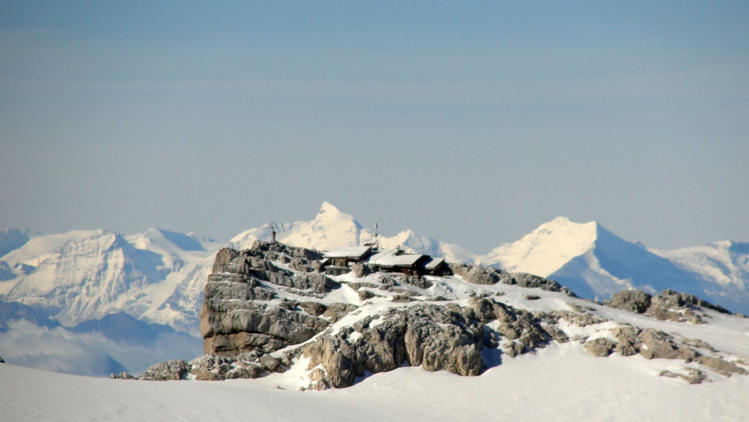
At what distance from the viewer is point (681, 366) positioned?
288ft

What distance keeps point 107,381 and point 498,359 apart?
138ft

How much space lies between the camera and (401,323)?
93500 mm

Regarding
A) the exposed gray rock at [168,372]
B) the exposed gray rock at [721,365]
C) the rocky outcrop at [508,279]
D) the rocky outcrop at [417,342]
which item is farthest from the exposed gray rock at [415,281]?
the exposed gray rock at [721,365]

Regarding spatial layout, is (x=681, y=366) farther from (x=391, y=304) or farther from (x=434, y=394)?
(x=391, y=304)

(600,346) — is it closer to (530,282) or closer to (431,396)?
(431,396)

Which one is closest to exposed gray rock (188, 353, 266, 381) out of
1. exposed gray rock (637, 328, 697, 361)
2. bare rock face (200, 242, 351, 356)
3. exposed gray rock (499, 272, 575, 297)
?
bare rock face (200, 242, 351, 356)

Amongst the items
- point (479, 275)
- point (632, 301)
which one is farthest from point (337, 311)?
point (632, 301)

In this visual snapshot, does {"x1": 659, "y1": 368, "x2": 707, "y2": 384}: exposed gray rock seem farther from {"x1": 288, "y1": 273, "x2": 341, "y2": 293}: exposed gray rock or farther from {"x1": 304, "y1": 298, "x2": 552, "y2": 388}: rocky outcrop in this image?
{"x1": 288, "y1": 273, "x2": 341, "y2": 293}: exposed gray rock

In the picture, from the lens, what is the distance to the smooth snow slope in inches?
2795

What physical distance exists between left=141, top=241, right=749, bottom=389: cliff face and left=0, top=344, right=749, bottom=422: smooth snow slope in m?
2.25

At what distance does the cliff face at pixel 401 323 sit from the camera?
90062mm

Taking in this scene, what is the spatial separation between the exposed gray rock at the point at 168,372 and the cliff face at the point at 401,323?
0.51 ft

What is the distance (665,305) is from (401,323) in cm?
4036

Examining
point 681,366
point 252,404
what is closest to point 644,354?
point 681,366
